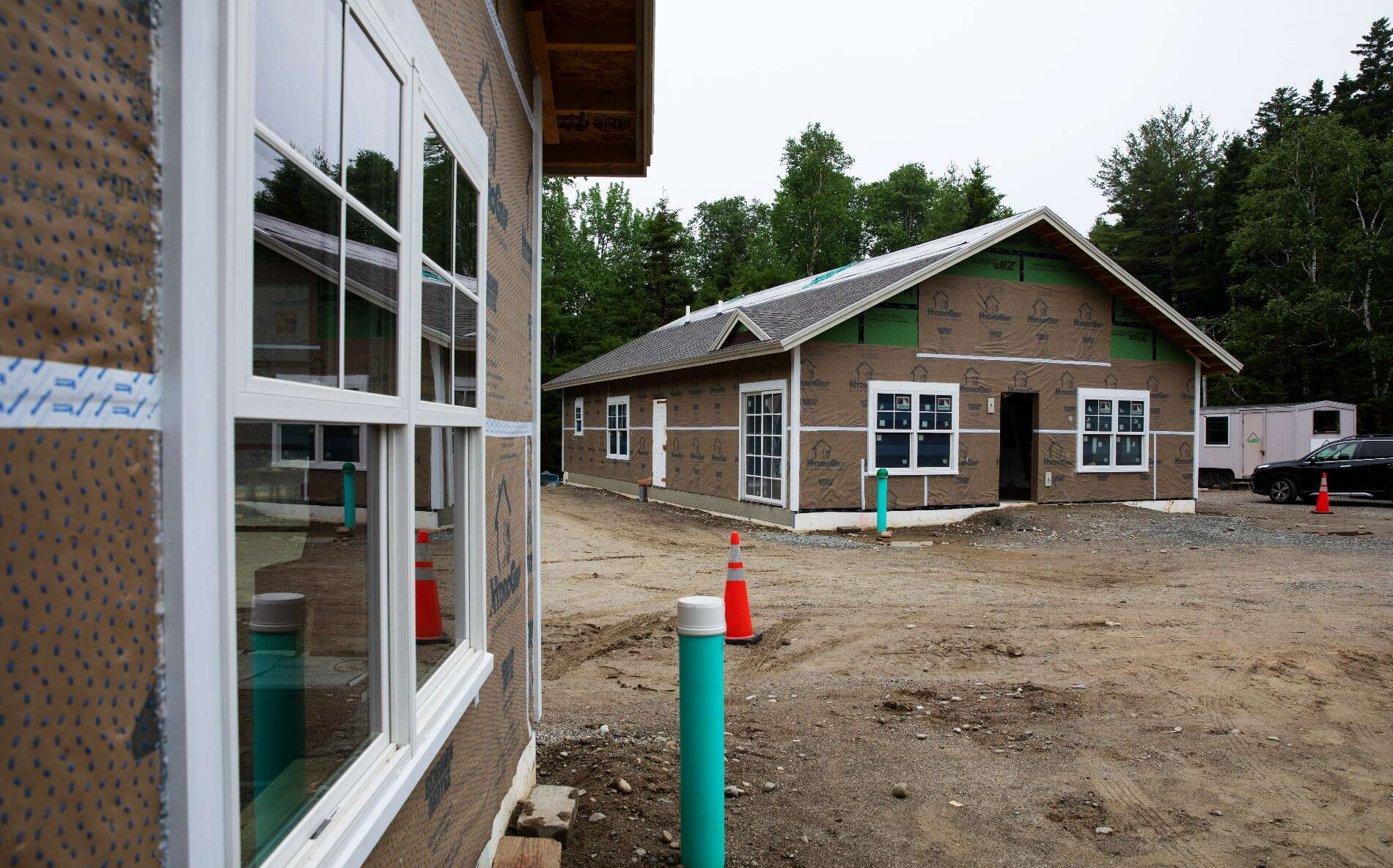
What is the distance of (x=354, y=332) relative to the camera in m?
1.90

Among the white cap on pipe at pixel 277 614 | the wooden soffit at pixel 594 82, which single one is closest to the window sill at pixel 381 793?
the white cap on pipe at pixel 277 614

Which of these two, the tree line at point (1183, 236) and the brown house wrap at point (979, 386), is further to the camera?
the tree line at point (1183, 236)

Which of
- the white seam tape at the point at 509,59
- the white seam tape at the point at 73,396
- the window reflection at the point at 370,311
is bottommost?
the white seam tape at the point at 73,396

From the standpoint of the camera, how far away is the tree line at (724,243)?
41.9m

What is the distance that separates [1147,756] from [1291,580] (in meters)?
7.01

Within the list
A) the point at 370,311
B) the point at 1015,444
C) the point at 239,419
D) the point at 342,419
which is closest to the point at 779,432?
the point at 1015,444

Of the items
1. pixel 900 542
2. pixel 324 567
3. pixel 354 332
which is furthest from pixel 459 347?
pixel 900 542

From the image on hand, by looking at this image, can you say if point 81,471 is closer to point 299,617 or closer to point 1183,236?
point 299,617

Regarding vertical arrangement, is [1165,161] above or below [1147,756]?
above

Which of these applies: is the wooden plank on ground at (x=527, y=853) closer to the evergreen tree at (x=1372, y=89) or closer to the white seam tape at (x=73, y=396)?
the white seam tape at (x=73, y=396)

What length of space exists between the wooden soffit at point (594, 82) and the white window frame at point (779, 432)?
9.46 metres

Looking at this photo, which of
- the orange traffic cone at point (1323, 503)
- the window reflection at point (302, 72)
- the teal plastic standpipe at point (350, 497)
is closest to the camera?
the window reflection at point (302, 72)

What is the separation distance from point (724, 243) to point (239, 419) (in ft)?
202

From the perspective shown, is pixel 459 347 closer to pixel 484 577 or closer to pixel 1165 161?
pixel 484 577
